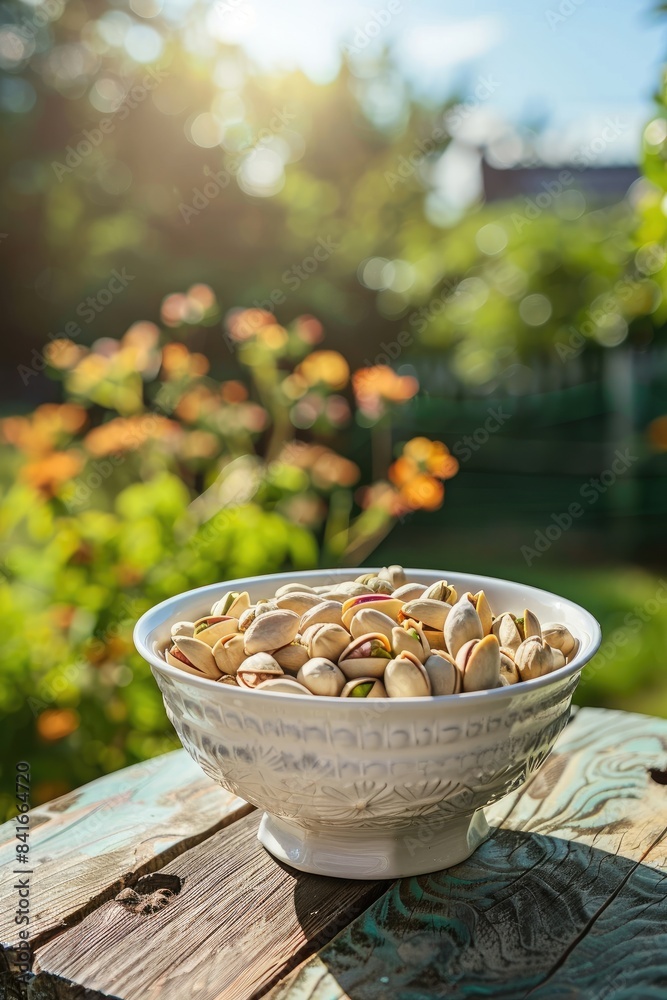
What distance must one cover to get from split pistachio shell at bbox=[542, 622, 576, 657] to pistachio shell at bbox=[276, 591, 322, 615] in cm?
19

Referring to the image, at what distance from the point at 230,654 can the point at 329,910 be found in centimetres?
20

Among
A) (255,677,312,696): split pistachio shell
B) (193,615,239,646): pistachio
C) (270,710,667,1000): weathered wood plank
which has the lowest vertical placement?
(270,710,667,1000): weathered wood plank

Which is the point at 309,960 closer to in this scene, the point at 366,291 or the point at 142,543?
the point at 142,543

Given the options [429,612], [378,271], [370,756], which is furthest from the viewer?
[378,271]

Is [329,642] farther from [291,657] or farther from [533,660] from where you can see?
[533,660]

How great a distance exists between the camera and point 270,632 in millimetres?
631

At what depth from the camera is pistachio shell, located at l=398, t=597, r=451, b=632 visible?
0.67 m

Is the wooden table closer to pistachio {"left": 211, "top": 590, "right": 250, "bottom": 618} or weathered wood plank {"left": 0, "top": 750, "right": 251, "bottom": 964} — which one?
weathered wood plank {"left": 0, "top": 750, "right": 251, "bottom": 964}

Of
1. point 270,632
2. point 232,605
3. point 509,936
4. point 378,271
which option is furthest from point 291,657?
point 378,271

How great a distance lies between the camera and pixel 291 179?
12.3ft

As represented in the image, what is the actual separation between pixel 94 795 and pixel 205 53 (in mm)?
3046

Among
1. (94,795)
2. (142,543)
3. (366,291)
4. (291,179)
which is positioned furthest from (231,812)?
(366,291)

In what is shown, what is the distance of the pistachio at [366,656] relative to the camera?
60cm

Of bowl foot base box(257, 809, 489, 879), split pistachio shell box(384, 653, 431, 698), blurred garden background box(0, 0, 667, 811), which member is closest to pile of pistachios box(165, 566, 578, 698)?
split pistachio shell box(384, 653, 431, 698)
